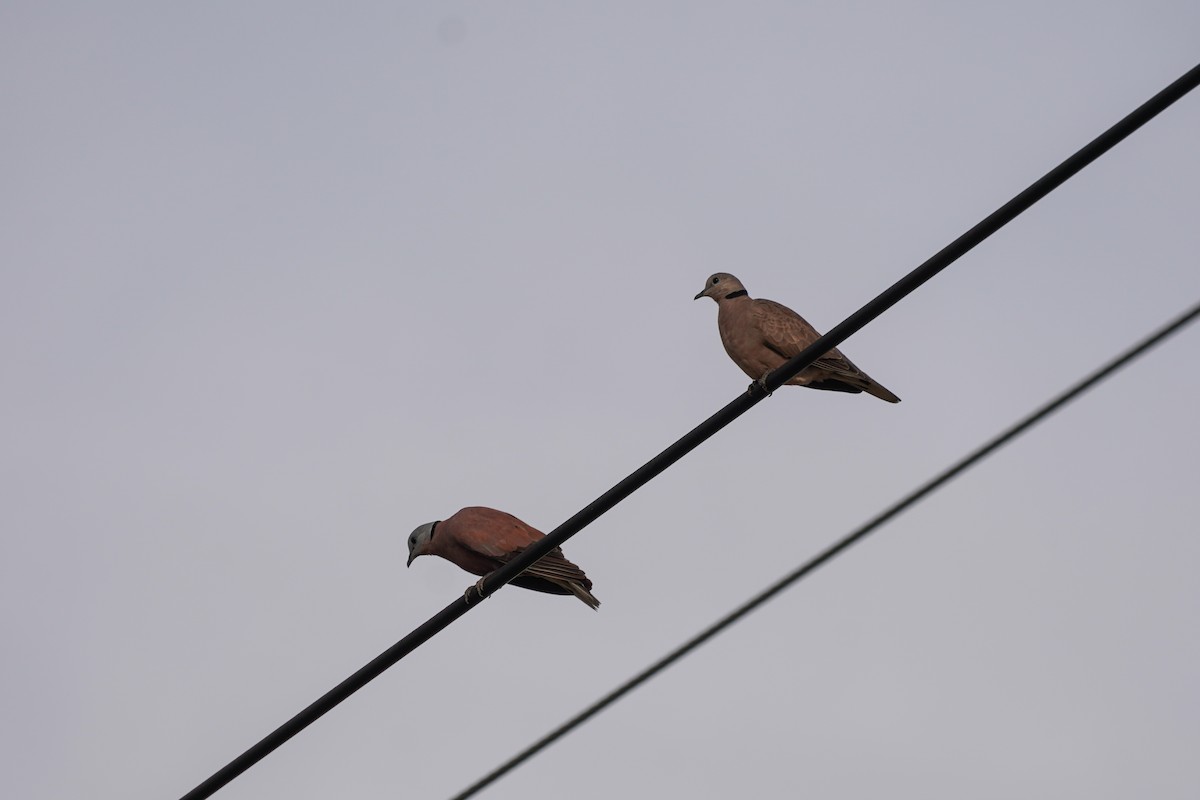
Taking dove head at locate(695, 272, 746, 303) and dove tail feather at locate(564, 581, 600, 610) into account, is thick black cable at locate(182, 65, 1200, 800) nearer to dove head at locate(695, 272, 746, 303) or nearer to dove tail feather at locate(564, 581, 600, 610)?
dove tail feather at locate(564, 581, 600, 610)

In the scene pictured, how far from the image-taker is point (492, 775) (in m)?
3.74

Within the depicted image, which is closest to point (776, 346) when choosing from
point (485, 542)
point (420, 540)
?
point (485, 542)

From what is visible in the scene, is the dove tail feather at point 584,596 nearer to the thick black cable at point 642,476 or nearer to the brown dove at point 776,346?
the brown dove at point 776,346

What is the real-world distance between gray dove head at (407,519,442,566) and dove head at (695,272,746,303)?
203 cm

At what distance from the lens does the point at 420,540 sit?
25.8ft

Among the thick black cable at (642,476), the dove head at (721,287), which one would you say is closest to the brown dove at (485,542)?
the dove head at (721,287)

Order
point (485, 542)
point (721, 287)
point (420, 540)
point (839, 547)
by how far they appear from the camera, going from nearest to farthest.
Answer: point (839, 547)
point (485, 542)
point (420, 540)
point (721, 287)

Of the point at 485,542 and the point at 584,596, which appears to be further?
the point at 485,542

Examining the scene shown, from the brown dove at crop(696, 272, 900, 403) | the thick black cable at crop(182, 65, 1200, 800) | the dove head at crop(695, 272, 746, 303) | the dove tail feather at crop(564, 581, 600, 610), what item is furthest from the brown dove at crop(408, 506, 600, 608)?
the thick black cable at crop(182, 65, 1200, 800)

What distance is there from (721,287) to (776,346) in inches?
53.2

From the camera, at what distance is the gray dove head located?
7734 millimetres

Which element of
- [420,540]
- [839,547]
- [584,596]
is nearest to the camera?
Result: [839,547]

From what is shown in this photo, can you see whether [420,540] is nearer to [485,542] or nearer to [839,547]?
[485,542]

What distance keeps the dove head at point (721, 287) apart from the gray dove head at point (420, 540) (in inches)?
79.8
